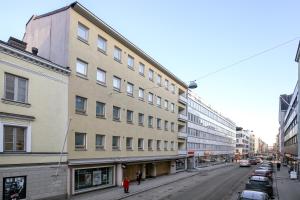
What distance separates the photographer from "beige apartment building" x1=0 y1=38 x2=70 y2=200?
853 inches

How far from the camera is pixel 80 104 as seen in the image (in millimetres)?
29750

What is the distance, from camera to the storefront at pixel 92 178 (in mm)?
28969

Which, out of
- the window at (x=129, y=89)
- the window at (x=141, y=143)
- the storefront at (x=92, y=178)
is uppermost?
the window at (x=129, y=89)

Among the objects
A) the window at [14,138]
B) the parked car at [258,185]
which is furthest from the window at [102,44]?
the parked car at [258,185]

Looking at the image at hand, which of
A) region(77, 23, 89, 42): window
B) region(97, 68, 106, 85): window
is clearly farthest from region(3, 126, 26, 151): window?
region(97, 68, 106, 85): window

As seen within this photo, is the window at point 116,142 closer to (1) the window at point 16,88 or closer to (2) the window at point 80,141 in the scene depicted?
(2) the window at point 80,141

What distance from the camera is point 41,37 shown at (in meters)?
30.3

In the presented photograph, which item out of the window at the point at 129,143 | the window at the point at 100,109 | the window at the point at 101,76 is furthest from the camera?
the window at the point at 129,143

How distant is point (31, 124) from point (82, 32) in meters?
10.4

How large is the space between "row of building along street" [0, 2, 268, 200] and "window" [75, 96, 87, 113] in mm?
84

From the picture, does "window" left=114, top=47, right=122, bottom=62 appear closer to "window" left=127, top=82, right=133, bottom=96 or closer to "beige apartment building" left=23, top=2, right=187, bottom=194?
"beige apartment building" left=23, top=2, right=187, bottom=194

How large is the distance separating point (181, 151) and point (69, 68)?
34887 millimetres

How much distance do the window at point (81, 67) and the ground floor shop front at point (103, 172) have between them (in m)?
7.34

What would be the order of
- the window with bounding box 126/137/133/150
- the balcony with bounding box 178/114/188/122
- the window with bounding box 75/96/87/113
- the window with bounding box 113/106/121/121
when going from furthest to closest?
the balcony with bounding box 178/114/188/122
the window with bounding box 126/137/133/150
the window with bounding box 113/106/121/121
the window with bounding box 75/96/87/113
